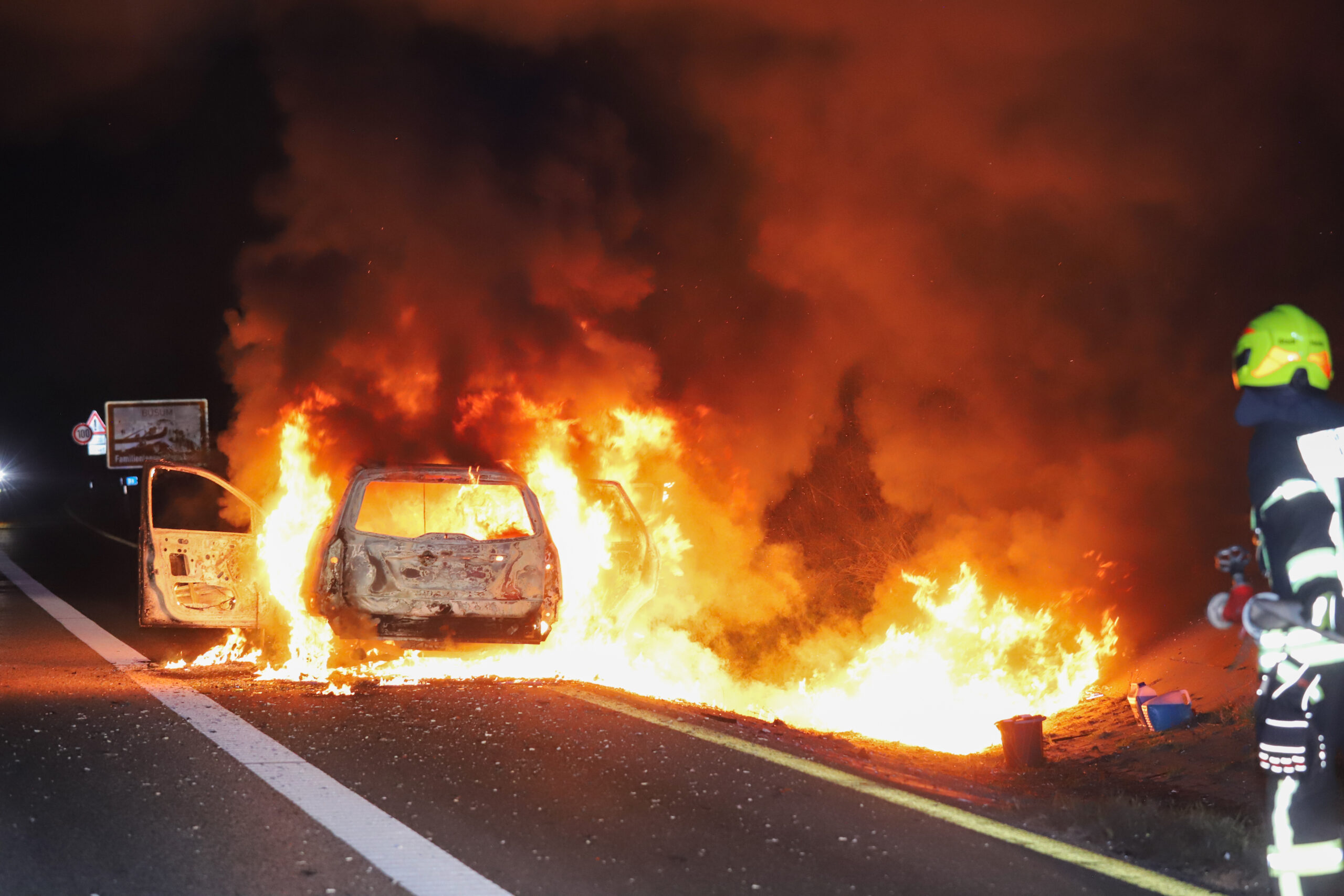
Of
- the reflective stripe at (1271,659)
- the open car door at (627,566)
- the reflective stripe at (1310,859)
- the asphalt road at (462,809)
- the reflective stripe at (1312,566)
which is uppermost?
the reflective stripe at (1312,566)

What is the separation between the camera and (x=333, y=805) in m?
5.11

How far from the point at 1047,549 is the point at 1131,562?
944 millimetres

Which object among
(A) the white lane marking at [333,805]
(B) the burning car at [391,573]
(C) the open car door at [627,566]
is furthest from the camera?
(C) the open car door at [627,566]

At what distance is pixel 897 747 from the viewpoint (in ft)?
29.0

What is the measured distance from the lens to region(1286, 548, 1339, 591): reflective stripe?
3451 mm

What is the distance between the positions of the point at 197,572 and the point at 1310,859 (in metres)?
7.77

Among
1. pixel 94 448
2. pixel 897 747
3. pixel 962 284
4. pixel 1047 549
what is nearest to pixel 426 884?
pixel 897 747

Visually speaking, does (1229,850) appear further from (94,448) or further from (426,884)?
(94,448)

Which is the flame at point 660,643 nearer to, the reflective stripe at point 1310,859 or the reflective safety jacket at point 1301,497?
the reflective stripe at point 1310,859

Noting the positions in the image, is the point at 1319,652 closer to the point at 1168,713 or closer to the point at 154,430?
the point at 1168,713

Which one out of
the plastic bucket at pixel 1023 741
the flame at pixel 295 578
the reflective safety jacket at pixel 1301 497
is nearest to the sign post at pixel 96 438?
the flame at pixel 295 578

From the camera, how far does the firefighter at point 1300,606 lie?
348 cm

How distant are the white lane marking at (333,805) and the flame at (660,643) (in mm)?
906

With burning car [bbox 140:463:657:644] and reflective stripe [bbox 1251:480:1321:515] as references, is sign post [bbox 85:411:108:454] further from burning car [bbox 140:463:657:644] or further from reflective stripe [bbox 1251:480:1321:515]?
reflective stripe [bbox 1251:480:1321:515]
